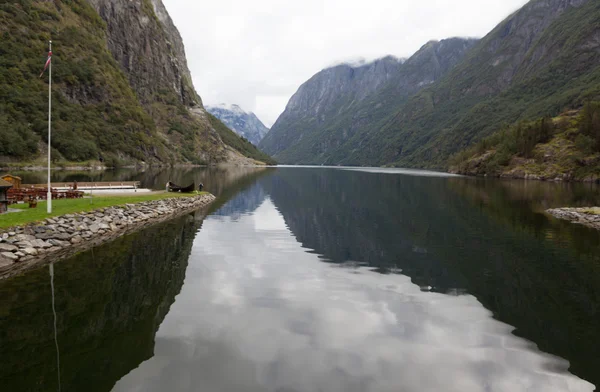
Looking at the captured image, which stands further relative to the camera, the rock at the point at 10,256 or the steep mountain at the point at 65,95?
the steep mountain at the point at 65,95

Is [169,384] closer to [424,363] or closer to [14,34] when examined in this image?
[424,363]

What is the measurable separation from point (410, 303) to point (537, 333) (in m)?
5.26

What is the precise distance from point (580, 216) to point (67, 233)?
5385 centimetres

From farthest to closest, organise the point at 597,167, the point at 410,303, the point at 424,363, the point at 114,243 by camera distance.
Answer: the point at 597,167 < the point at 114,243 < the point at 410,303 < the point at 424,363

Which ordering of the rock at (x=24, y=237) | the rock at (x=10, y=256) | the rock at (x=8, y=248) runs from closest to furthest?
the rock at (x=10, y=256) → the rock at (x=8, y=248) → the rock at (x=24, y=237)

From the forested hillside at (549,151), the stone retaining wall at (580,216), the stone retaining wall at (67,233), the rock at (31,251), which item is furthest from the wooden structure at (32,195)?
the forested hillside at (549,151)

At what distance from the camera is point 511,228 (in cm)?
4006

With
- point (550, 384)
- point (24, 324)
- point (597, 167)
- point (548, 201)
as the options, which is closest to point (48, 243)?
point (24, 324)

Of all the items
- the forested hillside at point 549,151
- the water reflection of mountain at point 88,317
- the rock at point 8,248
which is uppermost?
the forested hillside at point 549,151

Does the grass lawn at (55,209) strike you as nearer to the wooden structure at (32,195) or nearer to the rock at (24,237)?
the rock at (24,237)

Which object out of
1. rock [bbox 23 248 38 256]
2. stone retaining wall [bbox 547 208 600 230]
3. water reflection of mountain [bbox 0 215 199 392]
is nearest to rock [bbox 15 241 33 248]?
rock [bbox 23 248 38 256]

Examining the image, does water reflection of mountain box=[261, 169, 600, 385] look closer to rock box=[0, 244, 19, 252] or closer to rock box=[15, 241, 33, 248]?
rock box=[15, 241, 33, 248]

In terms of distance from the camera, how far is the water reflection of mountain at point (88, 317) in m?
11.6

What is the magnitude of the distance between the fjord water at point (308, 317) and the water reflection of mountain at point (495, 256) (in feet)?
0.44
